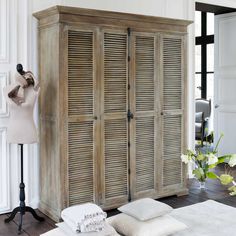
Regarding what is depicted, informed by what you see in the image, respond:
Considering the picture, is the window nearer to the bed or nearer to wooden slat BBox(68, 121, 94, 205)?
wooden slat BBox(68, 121, 94, 205)

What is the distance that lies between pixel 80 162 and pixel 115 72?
95cm

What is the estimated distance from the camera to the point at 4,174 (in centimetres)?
384

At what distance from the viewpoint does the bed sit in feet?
7.16

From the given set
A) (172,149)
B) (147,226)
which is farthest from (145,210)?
(172,149)

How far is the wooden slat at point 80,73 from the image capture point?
3.58m

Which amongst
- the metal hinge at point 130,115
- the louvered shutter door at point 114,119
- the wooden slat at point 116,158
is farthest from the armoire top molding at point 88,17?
the wooden slat at point 116,158

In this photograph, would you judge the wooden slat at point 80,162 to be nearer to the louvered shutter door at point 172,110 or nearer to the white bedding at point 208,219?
the louvered shutter door at point 172,110

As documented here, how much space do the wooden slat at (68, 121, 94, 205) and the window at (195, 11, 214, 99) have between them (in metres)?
4.95

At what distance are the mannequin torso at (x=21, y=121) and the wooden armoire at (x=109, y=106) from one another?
25cm

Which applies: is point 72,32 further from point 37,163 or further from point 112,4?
point 37,163

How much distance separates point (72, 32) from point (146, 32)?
2.82 ft

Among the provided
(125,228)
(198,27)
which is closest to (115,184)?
(125,228)

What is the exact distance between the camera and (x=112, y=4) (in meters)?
4.47

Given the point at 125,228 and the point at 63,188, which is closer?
the point at 125,228
